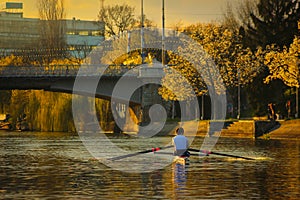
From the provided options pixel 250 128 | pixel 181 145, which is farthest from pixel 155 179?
pixel 250 128

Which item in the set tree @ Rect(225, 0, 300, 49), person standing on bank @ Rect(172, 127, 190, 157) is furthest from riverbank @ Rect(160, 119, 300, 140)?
person standing on bank @ Rect(172, 127, 190, 157)

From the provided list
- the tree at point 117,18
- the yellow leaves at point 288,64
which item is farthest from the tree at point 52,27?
the yellow leaves at point 288,64

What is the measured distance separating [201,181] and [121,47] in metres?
88.6

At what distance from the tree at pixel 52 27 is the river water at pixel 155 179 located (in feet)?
261

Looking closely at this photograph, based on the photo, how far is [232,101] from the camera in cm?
10794

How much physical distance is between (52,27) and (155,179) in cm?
9910

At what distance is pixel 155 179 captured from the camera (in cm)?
3834

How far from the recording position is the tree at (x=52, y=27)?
135 meters

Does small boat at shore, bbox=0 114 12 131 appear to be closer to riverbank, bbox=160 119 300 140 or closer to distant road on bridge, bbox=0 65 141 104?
distant road on bridge, bbox=0 65 141 104

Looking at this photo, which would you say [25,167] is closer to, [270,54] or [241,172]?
[241,172]

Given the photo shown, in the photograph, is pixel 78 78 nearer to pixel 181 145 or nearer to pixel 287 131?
pixel 287 131

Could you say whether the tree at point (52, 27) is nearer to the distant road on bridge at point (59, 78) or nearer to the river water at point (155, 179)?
the distant road on bridge at point (59, 78)

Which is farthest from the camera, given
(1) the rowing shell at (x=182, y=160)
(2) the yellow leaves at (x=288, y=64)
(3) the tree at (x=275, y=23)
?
(3) the tree at (x=275, y=23)

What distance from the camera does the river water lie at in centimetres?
3247
